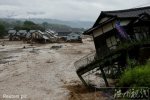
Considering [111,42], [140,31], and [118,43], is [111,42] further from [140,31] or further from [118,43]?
[140,31]

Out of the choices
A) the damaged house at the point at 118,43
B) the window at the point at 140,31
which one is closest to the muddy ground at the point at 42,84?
the damaged house at the point at 118,43

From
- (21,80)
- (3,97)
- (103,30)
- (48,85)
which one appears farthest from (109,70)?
(3,97)

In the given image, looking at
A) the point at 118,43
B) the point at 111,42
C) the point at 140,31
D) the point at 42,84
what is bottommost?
the point at 42,84

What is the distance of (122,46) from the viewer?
101 feet

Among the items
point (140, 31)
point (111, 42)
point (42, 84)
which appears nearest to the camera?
point (140, 31)

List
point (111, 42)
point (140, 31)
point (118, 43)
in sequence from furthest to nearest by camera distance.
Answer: point (111, 42) → point (140, 31) → point (118, 43)

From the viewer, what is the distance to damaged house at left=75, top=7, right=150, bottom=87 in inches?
1205

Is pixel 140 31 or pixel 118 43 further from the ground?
pixel 140 31

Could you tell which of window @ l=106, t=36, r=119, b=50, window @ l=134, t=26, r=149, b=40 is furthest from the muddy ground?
window @ l=134, t=26, r=149, b=40

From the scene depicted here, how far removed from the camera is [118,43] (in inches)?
1359

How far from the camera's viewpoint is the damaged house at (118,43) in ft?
100

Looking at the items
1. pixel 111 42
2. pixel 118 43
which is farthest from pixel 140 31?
pixel 111 42

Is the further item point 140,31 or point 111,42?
point 111,42

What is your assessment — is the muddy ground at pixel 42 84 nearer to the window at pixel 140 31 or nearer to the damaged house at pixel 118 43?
the damaged house at pixel 118 43
